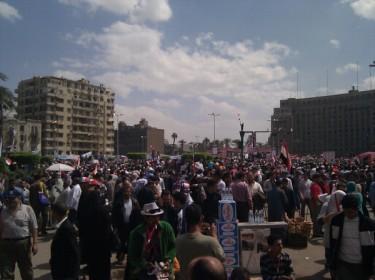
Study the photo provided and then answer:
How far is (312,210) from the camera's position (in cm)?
1214

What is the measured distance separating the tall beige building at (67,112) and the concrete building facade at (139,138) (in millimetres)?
26399

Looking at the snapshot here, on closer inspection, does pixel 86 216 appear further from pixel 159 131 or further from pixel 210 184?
pixel 159 131

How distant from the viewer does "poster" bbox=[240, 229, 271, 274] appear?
25.4 ft

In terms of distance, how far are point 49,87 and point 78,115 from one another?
40.4 feet

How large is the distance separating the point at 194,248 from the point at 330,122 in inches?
6146

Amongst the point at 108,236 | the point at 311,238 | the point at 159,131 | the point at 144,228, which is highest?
the point at 159,131

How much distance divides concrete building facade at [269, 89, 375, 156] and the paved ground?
132m

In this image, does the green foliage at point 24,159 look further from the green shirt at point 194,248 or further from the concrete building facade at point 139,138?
the concrete building facade at point 139,138

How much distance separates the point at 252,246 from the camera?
7.83 metres

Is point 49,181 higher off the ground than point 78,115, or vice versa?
point 78,115

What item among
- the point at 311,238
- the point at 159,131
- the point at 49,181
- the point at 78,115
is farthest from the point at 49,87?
the point at 311,238

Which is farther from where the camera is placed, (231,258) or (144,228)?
(231,258)

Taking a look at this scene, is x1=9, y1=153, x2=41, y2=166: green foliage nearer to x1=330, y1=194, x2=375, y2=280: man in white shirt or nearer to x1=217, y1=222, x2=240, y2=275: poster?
x1=217, y1=222, x2=240, y2=275: poster

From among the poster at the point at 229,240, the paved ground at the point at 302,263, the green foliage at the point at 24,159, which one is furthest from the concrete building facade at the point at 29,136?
the poster at the point at 229,240
